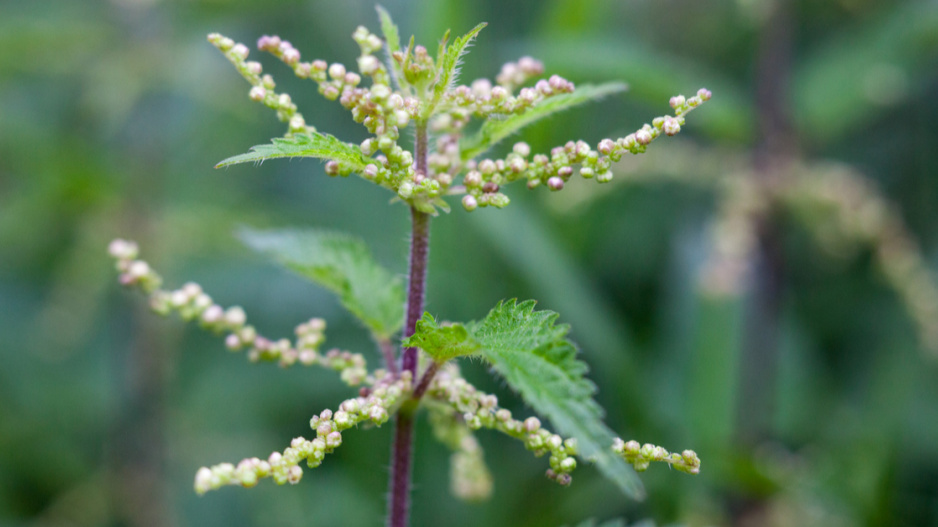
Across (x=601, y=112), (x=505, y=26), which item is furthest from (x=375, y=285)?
(x=505, y=26)

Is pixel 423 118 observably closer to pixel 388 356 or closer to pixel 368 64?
pixel 368 64

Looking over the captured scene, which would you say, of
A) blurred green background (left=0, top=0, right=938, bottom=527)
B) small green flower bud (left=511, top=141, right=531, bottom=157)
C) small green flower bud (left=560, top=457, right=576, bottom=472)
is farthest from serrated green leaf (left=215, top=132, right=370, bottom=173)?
blurred green background (left=0, top=0, right=938, bottom=527)

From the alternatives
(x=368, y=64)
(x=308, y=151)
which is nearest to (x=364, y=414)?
(x=308, y=151)

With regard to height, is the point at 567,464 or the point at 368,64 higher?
the point at 368,64

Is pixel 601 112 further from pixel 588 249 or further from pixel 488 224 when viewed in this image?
pixel 488 224

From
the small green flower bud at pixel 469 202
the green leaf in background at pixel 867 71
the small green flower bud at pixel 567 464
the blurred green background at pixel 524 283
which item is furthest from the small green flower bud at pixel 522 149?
the green leaf in background at pixel 867 71

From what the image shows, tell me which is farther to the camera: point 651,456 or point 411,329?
point 411,329
